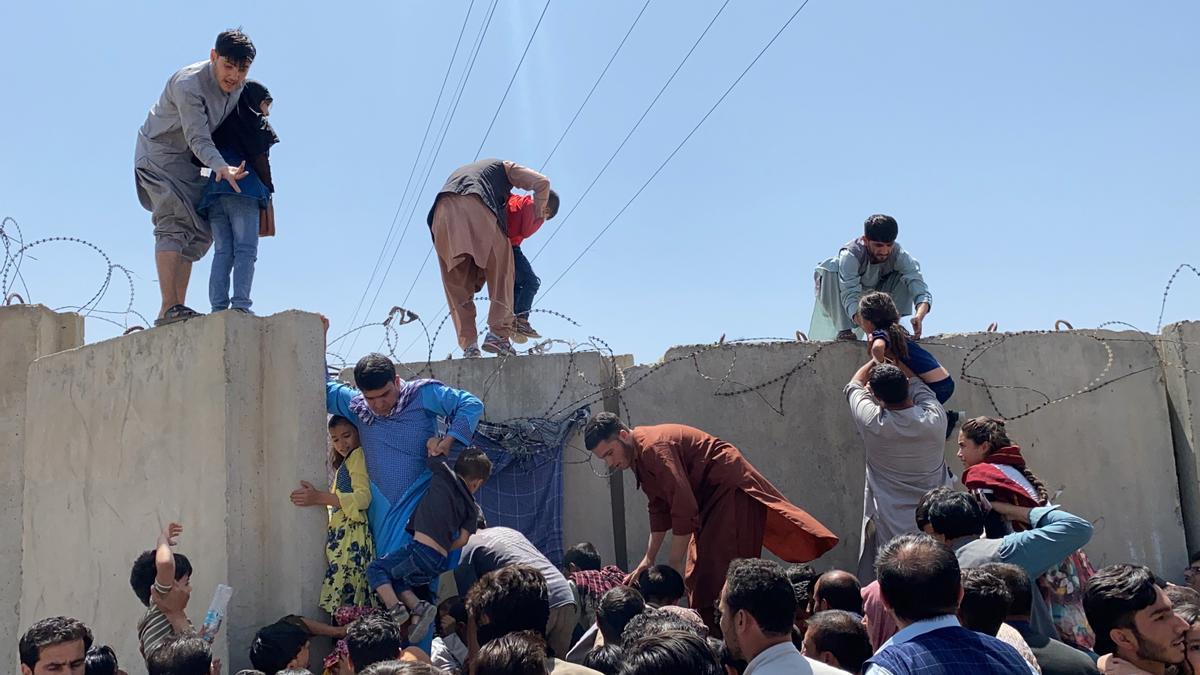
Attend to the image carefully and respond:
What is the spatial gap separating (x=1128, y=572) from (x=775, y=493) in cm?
252

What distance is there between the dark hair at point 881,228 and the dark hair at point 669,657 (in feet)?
15.5

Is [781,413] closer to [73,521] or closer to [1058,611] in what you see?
[1058,611]

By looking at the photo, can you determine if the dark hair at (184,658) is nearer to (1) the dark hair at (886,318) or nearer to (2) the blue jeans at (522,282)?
(1) the dark hair at (886,318)

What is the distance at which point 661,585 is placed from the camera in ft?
17.8

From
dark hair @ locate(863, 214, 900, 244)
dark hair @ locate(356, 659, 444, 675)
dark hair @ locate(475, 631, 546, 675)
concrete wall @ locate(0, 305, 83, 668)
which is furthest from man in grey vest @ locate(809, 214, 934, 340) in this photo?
concrete wall @ locate(0, 305, 83, 668)

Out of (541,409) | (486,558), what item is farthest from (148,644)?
(541,409)

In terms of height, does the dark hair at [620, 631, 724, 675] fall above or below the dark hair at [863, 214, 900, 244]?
below

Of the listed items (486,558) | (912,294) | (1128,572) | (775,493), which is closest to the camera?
(1128,572)

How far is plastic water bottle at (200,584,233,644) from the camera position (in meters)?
5.16

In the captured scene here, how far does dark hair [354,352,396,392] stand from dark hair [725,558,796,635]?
2.86 meters

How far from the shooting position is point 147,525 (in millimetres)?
6180

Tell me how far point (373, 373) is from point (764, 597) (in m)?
3.01

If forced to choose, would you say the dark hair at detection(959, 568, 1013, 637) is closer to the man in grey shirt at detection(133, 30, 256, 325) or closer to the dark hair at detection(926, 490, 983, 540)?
the dark hair at detection(926, 490, 983, 540)

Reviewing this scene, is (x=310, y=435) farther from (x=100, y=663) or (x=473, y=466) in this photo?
(x=100, y=663)
